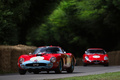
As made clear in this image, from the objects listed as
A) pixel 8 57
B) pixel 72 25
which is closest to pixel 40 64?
pixel 8 57

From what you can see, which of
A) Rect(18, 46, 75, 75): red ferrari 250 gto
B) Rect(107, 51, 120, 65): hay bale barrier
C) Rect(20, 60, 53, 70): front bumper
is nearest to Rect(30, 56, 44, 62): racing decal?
Rect(18, 46, 75, 75): red ferrari 250 gto

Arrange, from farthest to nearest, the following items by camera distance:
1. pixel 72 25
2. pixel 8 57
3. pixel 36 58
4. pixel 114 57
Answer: pixel 72 25 → pixel 114 57 → pixel 8 57 → pixel 36 58

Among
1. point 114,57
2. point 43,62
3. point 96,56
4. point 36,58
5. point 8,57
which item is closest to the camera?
point 43,62

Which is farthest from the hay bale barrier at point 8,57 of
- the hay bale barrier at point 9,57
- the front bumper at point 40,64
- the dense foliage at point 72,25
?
the dense foliage at point 72,25

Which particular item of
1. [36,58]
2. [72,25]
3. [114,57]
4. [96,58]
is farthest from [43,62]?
[72,25]

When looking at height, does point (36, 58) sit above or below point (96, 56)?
below

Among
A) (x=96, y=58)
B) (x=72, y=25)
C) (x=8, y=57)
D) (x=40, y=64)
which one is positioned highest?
(x=72, y=25)

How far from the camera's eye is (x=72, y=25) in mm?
51781

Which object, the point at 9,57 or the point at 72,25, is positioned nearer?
the point at 9,57

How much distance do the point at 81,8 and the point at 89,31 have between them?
3.27 m

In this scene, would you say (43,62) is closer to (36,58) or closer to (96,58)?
(36,58)

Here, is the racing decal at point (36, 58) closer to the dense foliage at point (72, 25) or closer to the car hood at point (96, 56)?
the car hood at point (96, 56)

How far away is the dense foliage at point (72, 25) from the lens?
45.2 m

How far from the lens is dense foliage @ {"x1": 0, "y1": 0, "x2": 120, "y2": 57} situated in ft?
148
